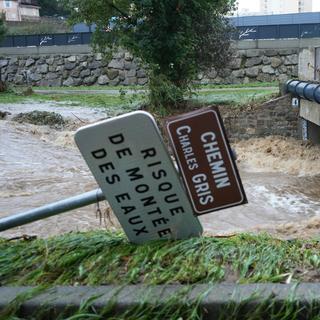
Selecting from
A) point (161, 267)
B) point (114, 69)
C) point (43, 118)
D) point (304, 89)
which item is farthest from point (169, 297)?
point (114, 69)

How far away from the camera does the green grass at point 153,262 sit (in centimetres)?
307

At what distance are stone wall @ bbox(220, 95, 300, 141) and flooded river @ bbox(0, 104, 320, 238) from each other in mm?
344

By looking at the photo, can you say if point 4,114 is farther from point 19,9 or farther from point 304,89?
point 19,9

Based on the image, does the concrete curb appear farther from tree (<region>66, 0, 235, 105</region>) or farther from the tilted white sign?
tree (<region>66, 0, 235, 105</region>)

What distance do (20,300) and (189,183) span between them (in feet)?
3.58

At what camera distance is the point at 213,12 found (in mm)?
19609

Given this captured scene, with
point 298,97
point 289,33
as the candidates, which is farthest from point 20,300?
point 289,33

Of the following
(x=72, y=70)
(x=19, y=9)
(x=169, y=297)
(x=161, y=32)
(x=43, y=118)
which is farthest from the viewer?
(x=19, y=9)

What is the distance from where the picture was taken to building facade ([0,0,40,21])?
6750 centimetres

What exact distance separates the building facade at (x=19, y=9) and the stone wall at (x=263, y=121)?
5312cm

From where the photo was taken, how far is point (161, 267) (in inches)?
126

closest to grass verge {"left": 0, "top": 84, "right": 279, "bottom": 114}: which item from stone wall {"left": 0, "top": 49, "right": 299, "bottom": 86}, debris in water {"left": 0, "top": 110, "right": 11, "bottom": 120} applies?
debris in water {"left": 0, "top": 110, "right": 11, "bottom": 120}

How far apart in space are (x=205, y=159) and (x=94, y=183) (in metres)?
9.38

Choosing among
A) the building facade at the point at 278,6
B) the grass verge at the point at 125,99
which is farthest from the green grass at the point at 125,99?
the building facade at the point at 278,6
